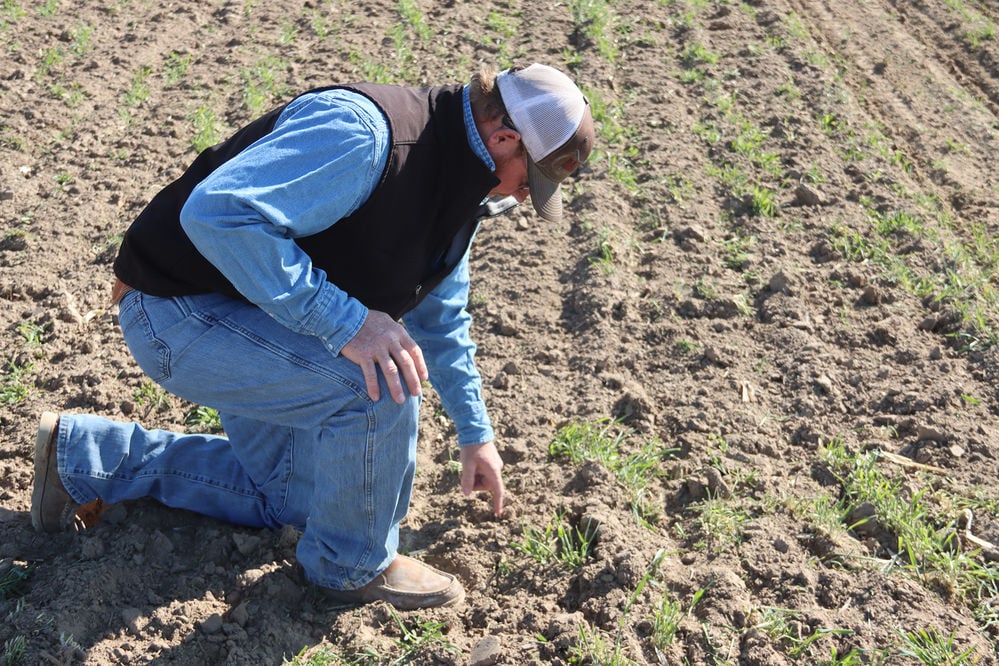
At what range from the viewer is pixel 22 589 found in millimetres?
2947

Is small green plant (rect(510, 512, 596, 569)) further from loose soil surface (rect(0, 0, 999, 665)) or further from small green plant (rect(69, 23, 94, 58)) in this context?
small green plant (rect(69, 23, 94, 58))

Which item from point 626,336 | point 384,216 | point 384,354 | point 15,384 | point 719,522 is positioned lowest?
point 15,384

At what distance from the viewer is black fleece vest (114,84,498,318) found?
8.64 feet

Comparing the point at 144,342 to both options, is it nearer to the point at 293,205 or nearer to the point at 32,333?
the point at 293,205

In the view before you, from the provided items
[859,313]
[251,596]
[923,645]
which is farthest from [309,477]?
[859,313]

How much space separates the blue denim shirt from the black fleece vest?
7 cm

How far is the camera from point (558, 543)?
3.30 metres

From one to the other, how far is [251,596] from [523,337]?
5.87 ft

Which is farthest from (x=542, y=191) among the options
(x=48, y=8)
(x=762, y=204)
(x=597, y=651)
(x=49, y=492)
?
(x=48, y=8)

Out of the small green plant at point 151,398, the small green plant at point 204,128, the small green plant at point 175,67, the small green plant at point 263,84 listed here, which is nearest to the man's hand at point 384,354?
the small green plant at point 151,398

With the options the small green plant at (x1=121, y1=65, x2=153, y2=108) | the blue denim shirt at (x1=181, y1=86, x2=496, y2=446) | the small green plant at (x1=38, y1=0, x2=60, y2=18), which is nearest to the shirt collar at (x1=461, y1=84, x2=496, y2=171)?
the blue denim shirt at (x1=181, y1=86, x2=496, y2=446)

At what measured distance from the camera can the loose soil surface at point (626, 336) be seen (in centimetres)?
296

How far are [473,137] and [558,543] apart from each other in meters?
1.40

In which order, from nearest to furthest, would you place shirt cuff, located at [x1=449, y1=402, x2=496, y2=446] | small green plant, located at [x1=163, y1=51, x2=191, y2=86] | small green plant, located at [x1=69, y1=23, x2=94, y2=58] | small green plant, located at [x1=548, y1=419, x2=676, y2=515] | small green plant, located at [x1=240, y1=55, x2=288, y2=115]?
shirt cuff, located at [x1=449, y1=402, x2=496, y2=446] → small green plant, located at [x1=548, y1=419, x2=676, y2=515] → small green plant, located at [x1=240, y1=55, x2=288, y2=115] → small green plant, located at [x1=163, y1=51, x2=191, y2=86] → small green plant, located at [x1=69, y1=23, x2=94, y2=58]
